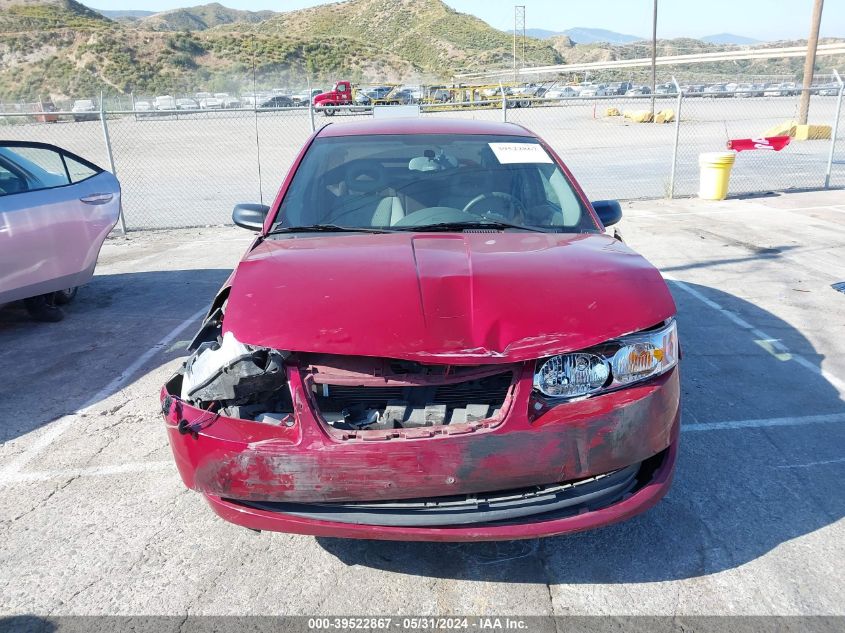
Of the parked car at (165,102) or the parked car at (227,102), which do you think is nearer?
the parked car at (227,102)

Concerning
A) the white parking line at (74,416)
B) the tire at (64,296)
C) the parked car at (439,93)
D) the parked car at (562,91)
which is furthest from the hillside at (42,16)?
the white parking line at (74,416)

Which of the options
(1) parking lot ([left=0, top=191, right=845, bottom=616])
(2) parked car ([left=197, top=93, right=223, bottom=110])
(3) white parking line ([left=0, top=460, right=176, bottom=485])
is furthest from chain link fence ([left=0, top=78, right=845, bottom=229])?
(2) parked car ([left=197, top=93, right=223, bottom=110])

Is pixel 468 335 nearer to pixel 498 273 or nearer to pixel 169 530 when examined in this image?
pixel 498 273

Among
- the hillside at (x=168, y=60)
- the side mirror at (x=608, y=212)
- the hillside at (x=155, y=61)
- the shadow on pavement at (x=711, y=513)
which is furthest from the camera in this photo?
the hillside at (x=168, y=60)

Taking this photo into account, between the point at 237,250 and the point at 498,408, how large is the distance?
7.20 metres

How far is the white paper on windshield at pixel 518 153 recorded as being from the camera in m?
4.05

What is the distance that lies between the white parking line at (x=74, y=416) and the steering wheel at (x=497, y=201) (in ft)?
8.89

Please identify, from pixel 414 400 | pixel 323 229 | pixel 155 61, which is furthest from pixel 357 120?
pixel 155 61

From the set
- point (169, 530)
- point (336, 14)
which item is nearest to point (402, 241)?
point (169, 530)

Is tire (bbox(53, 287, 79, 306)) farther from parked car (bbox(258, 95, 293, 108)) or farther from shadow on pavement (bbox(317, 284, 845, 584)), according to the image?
parked car (bbox(258, 95, 293, 108))

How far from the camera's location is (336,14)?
357 feet

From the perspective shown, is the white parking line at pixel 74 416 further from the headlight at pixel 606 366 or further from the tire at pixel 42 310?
the headlight at pixel 606 366

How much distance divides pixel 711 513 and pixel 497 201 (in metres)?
1.93

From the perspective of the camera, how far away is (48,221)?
18.5 ft
